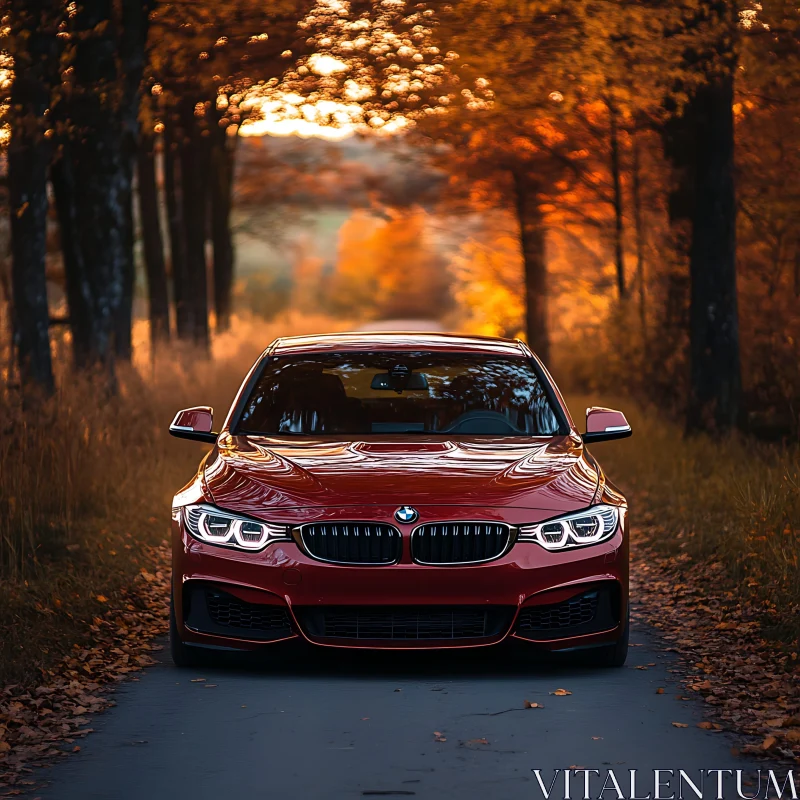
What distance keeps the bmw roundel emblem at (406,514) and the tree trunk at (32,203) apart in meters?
8.38

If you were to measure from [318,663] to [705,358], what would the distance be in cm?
1082

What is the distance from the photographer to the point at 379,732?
6230mm

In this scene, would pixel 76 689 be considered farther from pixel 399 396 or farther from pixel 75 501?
pixel 75 501

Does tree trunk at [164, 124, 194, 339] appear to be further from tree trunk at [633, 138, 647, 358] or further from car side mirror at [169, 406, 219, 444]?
car side mirror at [169, 406, 219, 444]

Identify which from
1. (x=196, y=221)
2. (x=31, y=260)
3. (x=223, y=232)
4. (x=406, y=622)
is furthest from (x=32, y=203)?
(x=223, y=232)

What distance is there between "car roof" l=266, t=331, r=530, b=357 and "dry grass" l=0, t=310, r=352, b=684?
1.89 metres

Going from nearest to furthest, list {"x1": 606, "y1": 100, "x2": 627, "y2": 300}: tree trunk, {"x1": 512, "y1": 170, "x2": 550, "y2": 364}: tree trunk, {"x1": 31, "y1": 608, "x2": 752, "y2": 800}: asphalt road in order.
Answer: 1. {"x1": 31, "y1": 608, "x2": 752, "y2": 800}: asphalt road
2. {"x1": 606, "y1": 100, "x2": 627, "y2": 300}: tree trunk
3. {"x1": 512, "y1": 170, "x2": 550, "y2": 364}: tree trunk

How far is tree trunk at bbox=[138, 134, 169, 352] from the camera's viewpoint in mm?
26734

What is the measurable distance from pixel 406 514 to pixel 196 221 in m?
22.5

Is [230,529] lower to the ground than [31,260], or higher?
lower

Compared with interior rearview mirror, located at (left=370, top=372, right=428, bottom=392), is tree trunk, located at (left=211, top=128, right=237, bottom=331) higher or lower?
lower

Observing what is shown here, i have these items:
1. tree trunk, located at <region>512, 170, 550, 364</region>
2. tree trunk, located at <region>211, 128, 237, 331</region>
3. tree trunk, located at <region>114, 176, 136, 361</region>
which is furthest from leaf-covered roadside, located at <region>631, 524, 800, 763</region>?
tree trunk, located at <region>211, 128, 237, 331</region>

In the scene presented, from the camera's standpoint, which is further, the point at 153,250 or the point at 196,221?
the point at 196,221

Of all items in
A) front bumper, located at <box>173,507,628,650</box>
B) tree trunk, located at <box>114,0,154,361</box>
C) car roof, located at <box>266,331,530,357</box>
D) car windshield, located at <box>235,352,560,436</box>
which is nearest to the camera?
front bumper, located at <box>173,507,628,650</box>
